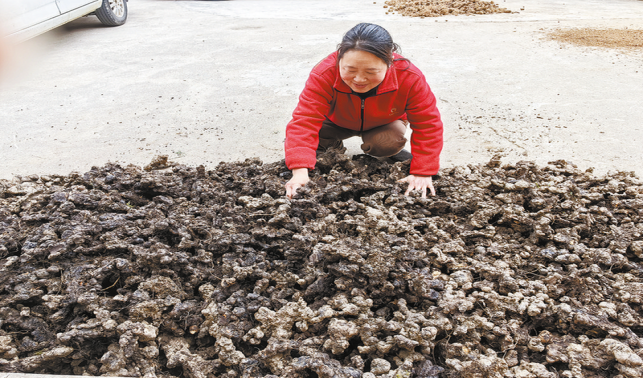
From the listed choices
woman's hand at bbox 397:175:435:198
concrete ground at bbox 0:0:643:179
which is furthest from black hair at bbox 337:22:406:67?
concrete ground at bbox 0:0:643:179

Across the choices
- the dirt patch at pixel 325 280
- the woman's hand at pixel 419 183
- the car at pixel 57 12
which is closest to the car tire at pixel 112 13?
the car at pixel 57 12

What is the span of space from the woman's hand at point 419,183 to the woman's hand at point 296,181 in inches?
20.7

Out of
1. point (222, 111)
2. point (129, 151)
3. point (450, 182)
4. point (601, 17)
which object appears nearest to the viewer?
point (450, 182)

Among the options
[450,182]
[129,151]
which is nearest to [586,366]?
[450,182]

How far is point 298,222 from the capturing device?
71.9 inches

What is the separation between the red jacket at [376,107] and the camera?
215 cm

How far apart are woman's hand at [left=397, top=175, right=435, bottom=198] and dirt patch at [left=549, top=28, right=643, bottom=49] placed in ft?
13.3

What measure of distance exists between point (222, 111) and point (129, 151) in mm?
853

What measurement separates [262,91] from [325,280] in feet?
8.54

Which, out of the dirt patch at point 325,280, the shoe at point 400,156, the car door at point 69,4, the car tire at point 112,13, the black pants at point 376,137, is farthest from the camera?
the car tire at point 112,13

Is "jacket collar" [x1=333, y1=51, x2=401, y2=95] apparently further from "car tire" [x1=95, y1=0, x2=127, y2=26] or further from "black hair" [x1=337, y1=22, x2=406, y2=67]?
"car tire" [x1=95, y1=0, x2=127, y2=26]

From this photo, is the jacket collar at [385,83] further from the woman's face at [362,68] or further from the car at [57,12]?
the car at [57,12]

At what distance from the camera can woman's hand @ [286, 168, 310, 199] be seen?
6.84 feet

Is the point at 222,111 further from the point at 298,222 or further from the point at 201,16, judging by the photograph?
the point at 201,16
